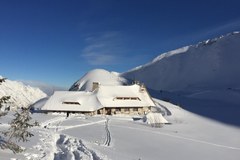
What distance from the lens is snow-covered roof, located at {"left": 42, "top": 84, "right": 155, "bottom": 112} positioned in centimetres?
7531

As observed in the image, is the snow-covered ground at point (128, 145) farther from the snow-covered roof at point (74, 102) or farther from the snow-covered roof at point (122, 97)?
the snow-covered roof at point (122, 97)

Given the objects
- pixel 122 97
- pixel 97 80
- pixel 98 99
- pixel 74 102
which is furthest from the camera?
pixel 97 80

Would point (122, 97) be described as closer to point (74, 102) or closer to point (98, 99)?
point (98, 99)

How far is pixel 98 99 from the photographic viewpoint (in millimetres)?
77062

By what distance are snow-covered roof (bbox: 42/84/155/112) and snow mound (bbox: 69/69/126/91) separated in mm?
39676

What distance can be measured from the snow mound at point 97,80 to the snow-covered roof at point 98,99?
39.7m

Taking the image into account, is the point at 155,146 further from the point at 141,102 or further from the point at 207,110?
the point at 207,110

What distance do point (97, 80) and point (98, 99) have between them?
53692 millimetres

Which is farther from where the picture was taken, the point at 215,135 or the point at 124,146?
the point at 215,135

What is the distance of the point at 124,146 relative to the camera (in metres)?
32.8

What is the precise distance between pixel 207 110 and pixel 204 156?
2282 inches

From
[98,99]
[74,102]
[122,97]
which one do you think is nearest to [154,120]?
[98,99]

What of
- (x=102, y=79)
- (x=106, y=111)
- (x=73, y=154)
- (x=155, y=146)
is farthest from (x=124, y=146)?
(x=102, y=79)

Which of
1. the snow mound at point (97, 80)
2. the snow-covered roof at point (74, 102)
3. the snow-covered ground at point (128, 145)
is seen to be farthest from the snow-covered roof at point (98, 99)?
the snow mound at point (97, 80)
